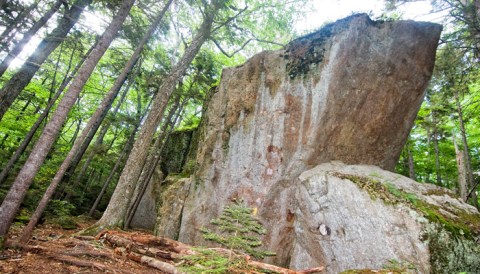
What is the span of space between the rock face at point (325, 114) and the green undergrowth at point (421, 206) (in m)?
1.68

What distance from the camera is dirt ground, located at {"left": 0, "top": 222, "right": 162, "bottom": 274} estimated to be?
476cm

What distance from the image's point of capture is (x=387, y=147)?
856 cm

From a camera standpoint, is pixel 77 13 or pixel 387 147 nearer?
pixel 387 147

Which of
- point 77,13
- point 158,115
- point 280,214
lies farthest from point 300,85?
point 77,13

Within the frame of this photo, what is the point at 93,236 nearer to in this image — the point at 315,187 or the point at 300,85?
the point at 315,187

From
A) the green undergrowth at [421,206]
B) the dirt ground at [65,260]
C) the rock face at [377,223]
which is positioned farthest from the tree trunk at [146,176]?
the green undergrowth at [421,206]

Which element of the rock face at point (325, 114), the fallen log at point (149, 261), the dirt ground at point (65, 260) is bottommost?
the dirt ground at point (65, 260)

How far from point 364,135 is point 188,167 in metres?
7.91

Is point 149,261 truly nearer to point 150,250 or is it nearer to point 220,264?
point 150,250

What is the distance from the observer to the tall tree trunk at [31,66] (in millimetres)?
9250

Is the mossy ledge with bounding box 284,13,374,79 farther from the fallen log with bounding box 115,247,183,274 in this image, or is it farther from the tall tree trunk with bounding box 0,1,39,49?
the tall tree trunk with bounding box 0,1,39,49

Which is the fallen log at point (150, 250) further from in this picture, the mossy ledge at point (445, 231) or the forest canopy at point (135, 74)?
the mossy ledge at point (445, 231)

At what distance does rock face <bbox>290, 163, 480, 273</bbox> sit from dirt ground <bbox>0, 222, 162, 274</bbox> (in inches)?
170

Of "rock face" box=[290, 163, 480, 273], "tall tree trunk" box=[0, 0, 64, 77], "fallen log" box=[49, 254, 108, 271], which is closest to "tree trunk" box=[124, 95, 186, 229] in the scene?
"tall tree trunk" box=[0, 0, 64, 77]
